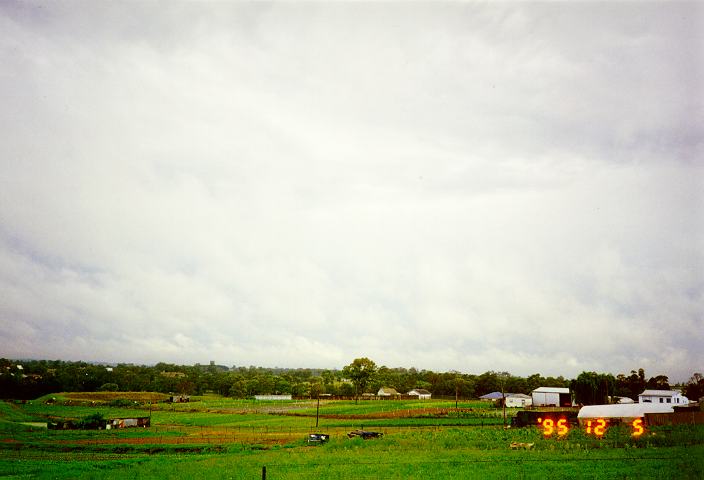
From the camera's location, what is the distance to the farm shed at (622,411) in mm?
62219

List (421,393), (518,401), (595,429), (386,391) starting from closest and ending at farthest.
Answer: (595,429) < (518,401) < (421,393) < (386,391)

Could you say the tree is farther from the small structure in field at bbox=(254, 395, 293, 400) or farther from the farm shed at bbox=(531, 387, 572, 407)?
the farm shed at bbox=(531, 387, 572, 407)

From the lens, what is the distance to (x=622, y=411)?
64.1m

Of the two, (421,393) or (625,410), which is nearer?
(625,410)

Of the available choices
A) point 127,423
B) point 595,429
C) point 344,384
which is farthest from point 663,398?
point 127,423

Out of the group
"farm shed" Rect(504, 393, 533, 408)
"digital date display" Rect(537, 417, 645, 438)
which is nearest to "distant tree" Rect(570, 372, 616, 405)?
"farm shed" Rect(504, 393, 533, 408)

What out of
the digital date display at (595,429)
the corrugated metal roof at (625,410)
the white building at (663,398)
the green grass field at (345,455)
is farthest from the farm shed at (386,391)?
the digital date display at (595,429)

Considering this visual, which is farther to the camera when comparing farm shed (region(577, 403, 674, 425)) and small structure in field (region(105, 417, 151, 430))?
small structure in field (region(105, 417, 151, 430))

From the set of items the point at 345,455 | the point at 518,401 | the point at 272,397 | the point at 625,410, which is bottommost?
the point at 272,397

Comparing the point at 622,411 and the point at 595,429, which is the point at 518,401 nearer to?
the point at 622,411

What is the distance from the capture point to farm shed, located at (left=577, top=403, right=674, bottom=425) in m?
62.2

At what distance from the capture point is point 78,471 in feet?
120

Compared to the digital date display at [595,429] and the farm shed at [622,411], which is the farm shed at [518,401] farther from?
the digital date display at [595,429]

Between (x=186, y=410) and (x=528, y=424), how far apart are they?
8057 centimetres
